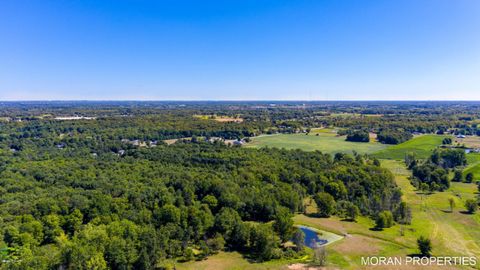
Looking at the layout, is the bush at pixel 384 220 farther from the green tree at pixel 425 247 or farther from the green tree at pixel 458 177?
A: the green tree at pixel 458 177

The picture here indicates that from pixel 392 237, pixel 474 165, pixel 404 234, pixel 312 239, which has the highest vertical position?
pixel 474 165

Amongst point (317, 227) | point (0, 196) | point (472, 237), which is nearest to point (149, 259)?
point (317, 227)

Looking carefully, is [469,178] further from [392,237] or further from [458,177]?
[392,237]

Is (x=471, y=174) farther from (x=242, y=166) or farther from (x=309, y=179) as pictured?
(x=242, y=166)

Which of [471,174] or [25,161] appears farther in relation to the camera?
[25,161]

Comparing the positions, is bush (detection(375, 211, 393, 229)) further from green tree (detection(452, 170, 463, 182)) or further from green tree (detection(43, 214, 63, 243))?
Result: green tree (detection(43, 214, 63, 243))

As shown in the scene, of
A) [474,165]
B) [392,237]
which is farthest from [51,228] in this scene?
[474,165]

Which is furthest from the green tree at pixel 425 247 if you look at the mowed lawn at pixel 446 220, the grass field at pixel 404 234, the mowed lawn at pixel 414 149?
the mowed lawn at pixel 414 149
